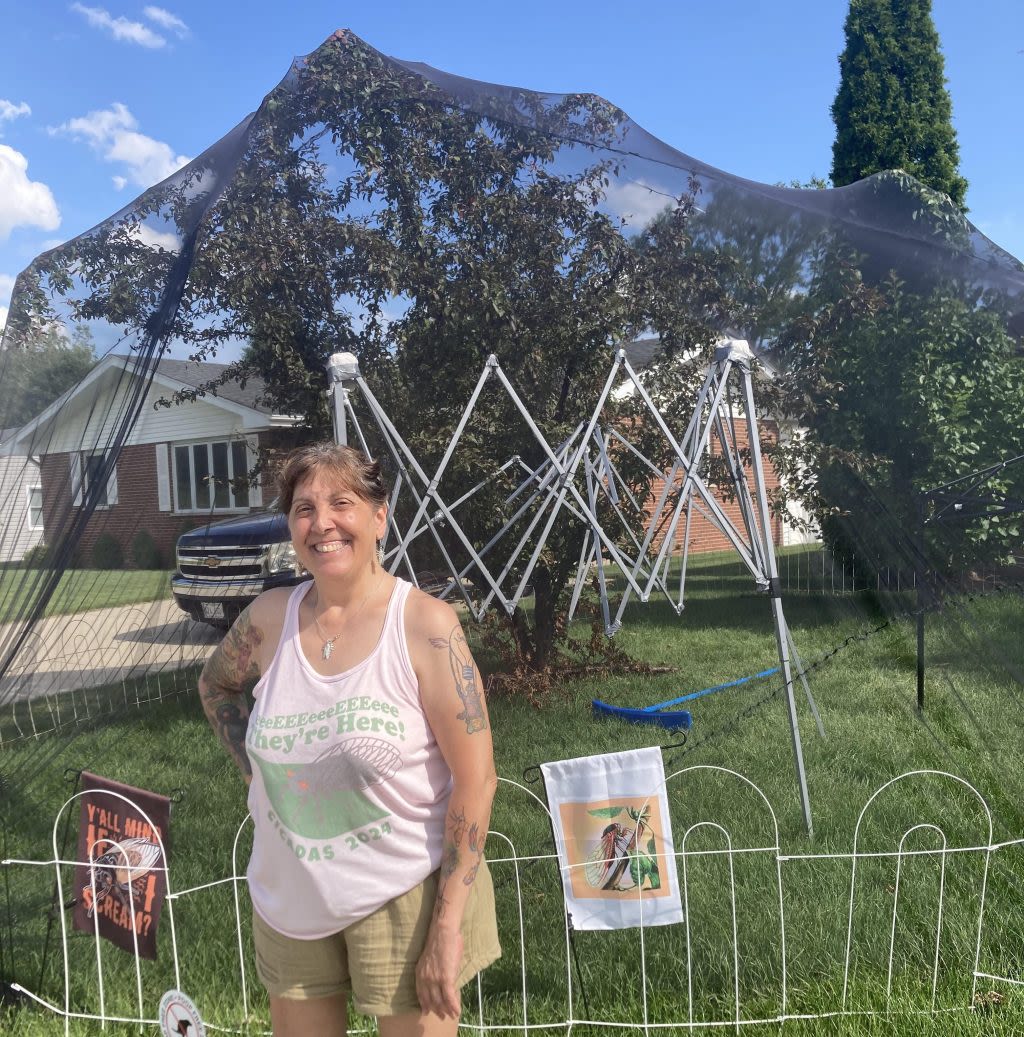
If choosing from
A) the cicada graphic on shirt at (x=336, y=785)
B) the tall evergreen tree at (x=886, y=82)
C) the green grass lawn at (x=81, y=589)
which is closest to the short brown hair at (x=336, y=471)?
A: the cicada graphic on shirt at (x=336, y=785)

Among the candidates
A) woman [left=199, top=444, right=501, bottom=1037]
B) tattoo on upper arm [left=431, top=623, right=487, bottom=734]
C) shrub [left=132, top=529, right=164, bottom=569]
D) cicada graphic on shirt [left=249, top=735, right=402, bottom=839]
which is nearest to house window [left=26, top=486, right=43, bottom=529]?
shrub [left=132, top=529, right=164, bottom=569]

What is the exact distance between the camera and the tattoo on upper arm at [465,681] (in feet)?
5.19

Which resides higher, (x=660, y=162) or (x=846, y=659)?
(x=660, y=162)

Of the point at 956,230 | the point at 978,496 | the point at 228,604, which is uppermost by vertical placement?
the point at 956,230

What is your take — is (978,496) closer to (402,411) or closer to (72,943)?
(402,411)

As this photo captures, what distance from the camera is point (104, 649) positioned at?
2793 mm

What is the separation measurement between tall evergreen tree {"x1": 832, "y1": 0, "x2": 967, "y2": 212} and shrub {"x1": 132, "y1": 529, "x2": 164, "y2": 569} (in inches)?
107

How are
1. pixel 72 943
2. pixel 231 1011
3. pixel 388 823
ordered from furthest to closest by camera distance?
pixel 72 943 → pixel 231 1011 → pixel 388 823

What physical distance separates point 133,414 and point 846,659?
94.8 inches

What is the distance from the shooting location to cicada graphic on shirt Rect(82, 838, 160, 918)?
2510 mm

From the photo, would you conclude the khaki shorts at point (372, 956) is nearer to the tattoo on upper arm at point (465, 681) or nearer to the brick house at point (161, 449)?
the tattoo on upper arm at point (465, 681)

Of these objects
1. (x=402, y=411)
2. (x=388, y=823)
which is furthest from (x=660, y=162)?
(x=388, y=823)

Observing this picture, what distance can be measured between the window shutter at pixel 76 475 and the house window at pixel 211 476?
26 cm

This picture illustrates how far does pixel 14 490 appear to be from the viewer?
269 cm
